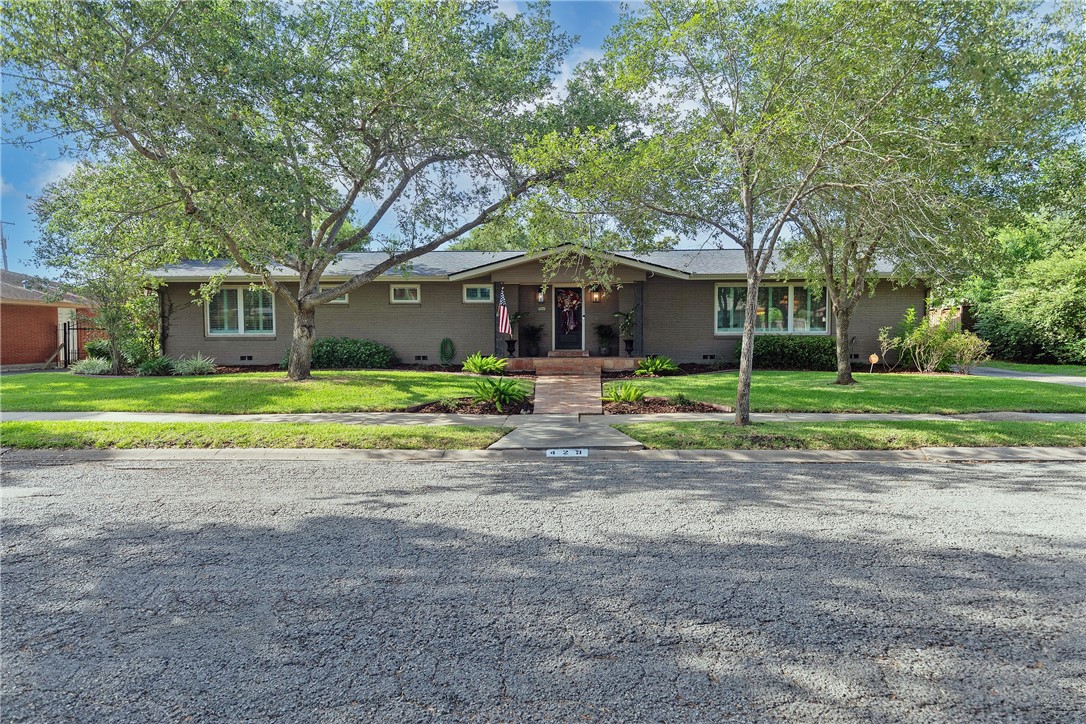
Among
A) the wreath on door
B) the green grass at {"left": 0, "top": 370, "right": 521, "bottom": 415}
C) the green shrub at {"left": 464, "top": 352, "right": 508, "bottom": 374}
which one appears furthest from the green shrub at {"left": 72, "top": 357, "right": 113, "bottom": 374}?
the wreath on door

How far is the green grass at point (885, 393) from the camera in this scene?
9688mm

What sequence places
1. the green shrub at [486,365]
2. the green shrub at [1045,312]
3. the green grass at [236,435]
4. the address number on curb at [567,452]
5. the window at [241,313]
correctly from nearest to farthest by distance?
1. the address number on curb at [567,452]
2. the green grass at [236,435]
3. the green shrub at [486,365]
4. the window at [241,313]
5. the green shrub at [1045,312]

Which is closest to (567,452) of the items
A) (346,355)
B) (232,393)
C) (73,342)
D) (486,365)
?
(232,393)

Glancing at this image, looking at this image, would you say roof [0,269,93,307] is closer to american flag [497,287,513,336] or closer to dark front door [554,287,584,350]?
american flag [497,287,513,336]

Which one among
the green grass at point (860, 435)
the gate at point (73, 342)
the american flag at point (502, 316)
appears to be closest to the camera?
the green grass at point (860, 435)

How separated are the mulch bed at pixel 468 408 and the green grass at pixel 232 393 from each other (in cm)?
32

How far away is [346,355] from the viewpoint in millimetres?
16984

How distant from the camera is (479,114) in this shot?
11.2m

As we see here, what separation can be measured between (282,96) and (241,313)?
10.0 m

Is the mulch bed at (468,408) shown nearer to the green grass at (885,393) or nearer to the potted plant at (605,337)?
the green grass at (885,393)

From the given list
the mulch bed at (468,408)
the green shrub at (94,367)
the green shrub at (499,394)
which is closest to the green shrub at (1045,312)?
the green shrub at (499,394)

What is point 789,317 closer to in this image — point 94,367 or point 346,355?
point 346,355

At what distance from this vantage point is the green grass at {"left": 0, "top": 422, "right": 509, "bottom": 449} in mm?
7312

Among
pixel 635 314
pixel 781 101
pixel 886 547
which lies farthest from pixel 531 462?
pixel 635 314
